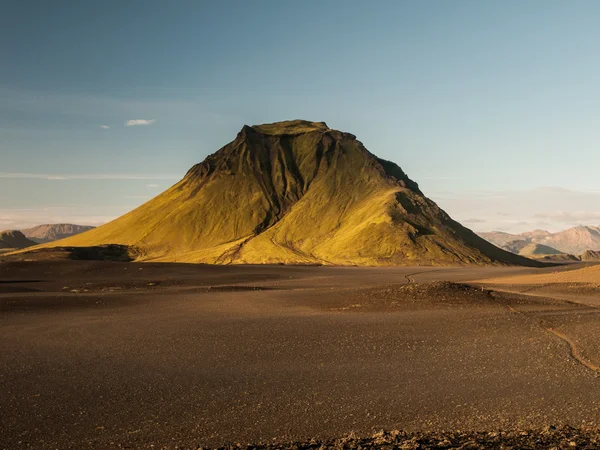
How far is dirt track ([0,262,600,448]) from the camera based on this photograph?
1069 cm

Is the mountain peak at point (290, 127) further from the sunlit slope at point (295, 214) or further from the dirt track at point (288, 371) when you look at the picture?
the dirt track at point (288, 371)

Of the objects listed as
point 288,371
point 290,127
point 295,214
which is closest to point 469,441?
point 288,371

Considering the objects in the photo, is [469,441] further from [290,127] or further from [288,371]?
[290,127]

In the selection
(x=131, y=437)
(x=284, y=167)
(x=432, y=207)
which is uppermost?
(x=284, y=167)

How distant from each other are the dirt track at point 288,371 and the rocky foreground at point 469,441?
18.1 inches

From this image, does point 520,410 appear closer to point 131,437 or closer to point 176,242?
point 131,437

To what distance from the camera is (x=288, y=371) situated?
50.0ft

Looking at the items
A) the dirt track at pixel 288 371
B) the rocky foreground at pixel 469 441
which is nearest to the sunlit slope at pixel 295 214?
the dirt track at pixel 288 371

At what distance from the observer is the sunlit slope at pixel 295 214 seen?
10506 cm

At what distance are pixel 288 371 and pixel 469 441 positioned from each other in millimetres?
6839

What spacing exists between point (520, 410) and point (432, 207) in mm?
116842

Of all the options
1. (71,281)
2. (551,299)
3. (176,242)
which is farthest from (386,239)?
(551,299)

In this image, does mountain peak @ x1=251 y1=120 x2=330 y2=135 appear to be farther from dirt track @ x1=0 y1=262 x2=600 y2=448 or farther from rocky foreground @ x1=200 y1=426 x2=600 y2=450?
rocky foreground @ x1=200 y1=426 x2=600 y2=450

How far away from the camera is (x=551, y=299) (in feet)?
105
